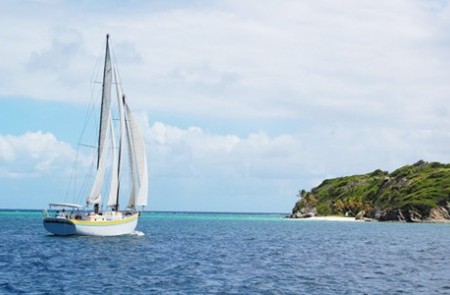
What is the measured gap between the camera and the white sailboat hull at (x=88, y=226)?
90.1 meters

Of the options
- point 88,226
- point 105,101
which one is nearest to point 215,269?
point 88,226

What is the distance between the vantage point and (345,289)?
46.2m

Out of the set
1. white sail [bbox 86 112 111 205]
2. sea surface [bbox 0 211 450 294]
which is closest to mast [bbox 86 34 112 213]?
white sail [bbox 86 112 111 205]

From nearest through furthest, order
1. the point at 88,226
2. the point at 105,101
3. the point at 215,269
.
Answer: the point at 215,269, the point at 88,226, the point at 105,101

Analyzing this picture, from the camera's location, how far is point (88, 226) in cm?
9006

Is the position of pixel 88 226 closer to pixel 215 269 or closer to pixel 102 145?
pixel 102 145

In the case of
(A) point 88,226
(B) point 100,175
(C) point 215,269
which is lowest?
(C) point 215,269

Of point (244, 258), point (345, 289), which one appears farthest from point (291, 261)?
point (345, 289)

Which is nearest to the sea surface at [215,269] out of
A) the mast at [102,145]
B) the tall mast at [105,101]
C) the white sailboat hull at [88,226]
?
the white sailboat hull at [88,226]

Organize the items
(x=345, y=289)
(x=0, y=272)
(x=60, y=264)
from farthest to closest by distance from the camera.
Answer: (x=60, y=264), (x=0, y=272), (x=345, y=289)

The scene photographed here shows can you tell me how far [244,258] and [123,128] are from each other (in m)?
34.9

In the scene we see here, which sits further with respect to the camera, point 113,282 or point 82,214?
point 82,214

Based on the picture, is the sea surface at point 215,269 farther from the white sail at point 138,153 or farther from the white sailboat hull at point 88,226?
the white sail at point 138,153

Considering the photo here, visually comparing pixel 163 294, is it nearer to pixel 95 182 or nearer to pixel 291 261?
pixel 291 261
